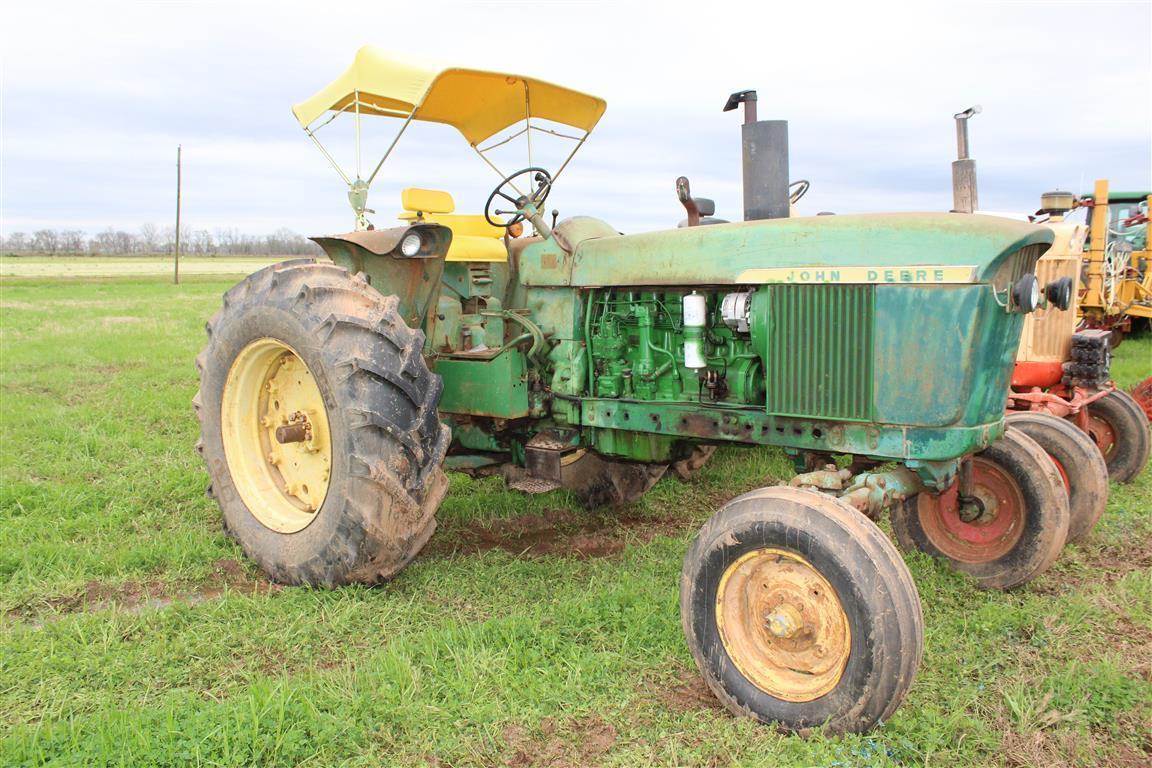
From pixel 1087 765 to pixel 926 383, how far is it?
4.24 ft

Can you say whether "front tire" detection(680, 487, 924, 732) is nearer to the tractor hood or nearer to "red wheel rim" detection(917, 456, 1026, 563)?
the tractor hood

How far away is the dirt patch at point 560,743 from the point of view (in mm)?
2670

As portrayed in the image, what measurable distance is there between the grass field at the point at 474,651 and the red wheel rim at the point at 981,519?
17cm

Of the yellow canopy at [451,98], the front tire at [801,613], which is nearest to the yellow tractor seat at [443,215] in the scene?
the yellow canopy at [451,98]

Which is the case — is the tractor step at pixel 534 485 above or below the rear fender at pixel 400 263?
below

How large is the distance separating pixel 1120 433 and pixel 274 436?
217 inches

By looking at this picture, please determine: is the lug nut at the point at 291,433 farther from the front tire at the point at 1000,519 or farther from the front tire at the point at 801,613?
the front tire at the point at 1000,519

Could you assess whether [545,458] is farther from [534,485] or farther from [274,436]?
[274,436]

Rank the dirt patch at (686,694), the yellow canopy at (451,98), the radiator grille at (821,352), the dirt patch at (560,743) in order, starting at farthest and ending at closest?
the yellow canopy at (451,98) < the radiator grille at (821,352) < the dirt patch at (686,694) < the dirt patch at (560,743)

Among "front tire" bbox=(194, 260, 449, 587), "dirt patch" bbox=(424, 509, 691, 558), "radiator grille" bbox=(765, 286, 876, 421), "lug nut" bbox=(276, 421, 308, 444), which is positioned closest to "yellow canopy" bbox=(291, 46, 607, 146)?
"front tire" bbox=(194, 260, 449, 587)

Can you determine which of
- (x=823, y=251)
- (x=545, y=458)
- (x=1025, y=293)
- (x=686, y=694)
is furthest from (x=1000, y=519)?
(x=545, y=458)

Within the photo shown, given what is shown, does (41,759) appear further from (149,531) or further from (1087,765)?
(1087,765)

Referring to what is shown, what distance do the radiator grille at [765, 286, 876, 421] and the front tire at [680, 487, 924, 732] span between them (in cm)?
52

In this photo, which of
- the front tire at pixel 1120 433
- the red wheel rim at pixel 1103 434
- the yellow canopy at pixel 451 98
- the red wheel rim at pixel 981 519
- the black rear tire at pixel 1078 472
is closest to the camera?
the red wheel rim at pixel 981 519
